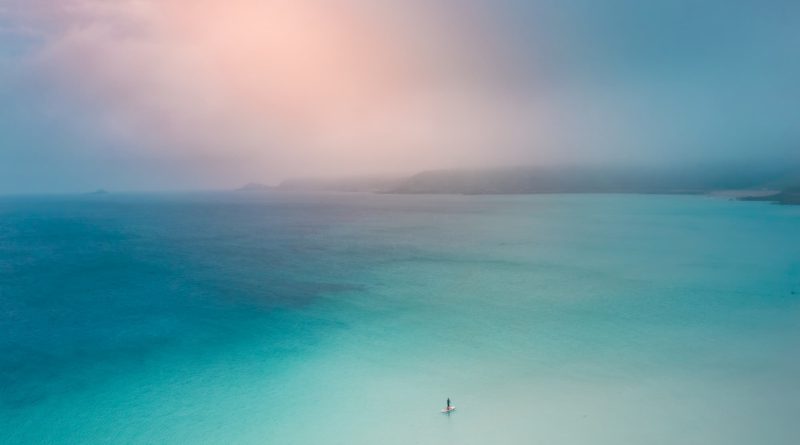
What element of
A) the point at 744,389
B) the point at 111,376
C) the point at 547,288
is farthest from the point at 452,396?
the point at 547,288

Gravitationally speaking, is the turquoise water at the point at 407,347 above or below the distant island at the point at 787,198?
below

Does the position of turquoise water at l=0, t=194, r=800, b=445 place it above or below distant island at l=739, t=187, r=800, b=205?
below

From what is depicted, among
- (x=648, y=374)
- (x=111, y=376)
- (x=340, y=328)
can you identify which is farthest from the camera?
(x=340, y=328)

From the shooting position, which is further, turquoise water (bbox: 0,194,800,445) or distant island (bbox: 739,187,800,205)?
distant island (bbox: 739,187,800,205)

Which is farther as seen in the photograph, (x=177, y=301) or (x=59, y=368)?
(x=177, y=301)

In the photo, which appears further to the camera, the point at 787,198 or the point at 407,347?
the point at 787,198

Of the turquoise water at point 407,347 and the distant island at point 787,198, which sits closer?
the turquoise water at point 407,347

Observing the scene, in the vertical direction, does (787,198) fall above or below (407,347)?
above

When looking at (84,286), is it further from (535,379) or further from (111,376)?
(535,379)
